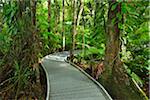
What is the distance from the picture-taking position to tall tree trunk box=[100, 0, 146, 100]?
19.2 feet

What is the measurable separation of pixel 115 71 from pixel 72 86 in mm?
1123

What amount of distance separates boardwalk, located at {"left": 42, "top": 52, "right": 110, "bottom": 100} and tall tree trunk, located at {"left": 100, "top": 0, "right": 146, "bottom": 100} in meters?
0.36

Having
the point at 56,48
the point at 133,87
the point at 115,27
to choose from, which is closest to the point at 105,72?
the point at 133,87

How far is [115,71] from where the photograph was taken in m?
6.09

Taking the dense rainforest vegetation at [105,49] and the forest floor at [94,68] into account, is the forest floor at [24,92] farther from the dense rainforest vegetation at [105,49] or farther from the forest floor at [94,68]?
the forest floor at [94,68]

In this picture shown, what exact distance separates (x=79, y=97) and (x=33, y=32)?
7.02ft

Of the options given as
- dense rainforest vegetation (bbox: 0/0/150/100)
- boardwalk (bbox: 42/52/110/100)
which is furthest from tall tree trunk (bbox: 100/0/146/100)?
boardwalk (bbox: 42/52/110/100)

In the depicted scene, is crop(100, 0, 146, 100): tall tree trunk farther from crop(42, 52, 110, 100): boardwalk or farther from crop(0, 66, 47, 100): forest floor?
crop(0, 66, 47, 100): forest floor

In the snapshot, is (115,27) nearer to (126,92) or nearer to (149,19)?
(149,19)

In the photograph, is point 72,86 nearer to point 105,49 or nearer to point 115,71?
point 115,71

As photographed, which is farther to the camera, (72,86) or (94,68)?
(94,68)

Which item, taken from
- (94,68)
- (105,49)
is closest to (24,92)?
(105,49)

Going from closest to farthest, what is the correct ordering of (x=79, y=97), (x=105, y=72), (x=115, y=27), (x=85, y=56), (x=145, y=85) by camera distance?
(x=79, y=97), (x=115, y=27), (x=105, y=72), (x=145, y=85), (x=85, y=56)

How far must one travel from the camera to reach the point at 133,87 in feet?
19.6
